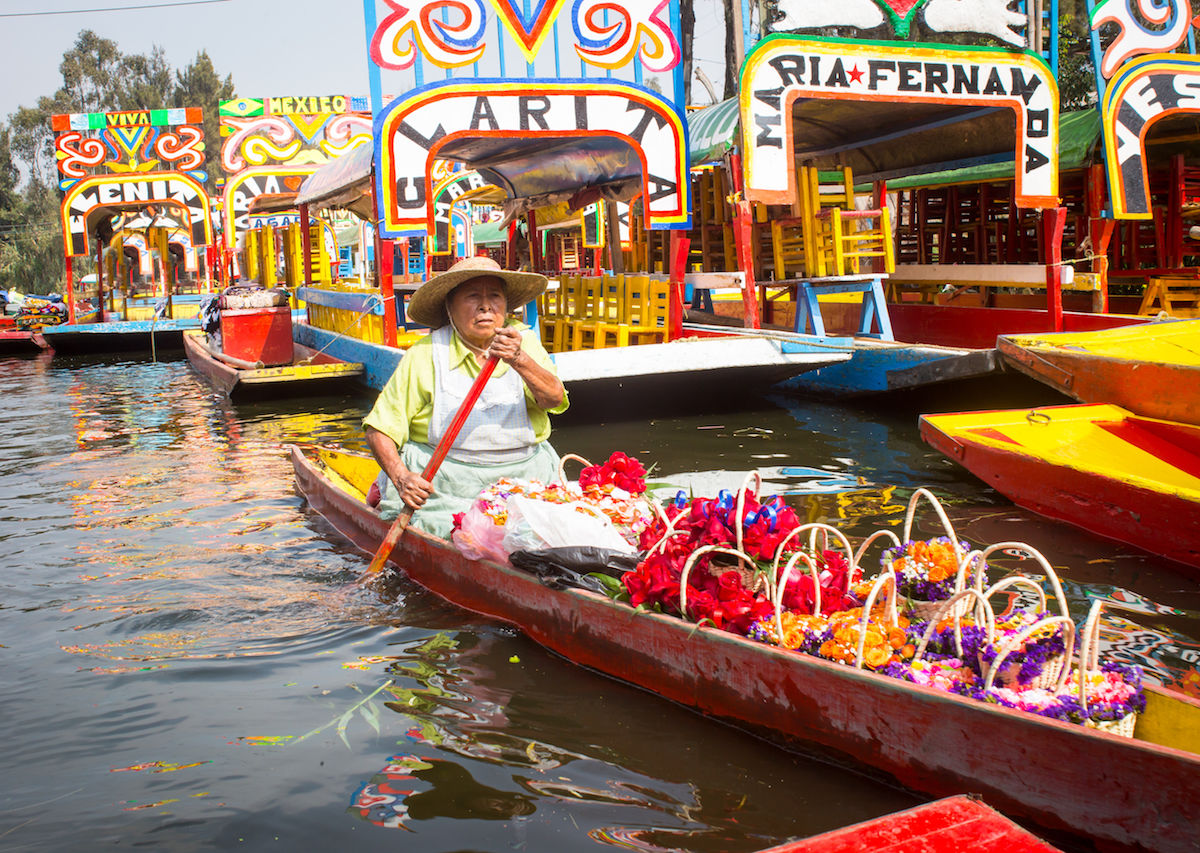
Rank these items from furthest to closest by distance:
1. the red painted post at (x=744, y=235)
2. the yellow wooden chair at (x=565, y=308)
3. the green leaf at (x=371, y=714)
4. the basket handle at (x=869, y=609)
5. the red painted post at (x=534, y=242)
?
the red painted post at (x=534, y=242) < the yellow wooden chair at (x=565, y=308) < the red painted post at (x=744, y=235) < the green leaf at (x=371, y=714) < the basket handle at (x=869, y=609)

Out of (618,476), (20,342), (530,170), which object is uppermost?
(530,170)

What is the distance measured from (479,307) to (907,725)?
2.72 meters

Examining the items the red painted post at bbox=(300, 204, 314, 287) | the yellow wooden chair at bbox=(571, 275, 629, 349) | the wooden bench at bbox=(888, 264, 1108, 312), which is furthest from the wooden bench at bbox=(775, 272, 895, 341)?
the red painted post at bbox=(300, 204, 314, 287)

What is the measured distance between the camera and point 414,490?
463 cm

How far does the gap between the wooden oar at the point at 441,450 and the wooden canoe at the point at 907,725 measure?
59cm

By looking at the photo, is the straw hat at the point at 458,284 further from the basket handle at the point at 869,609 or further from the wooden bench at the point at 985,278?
the wooden bench at the point at 985,278

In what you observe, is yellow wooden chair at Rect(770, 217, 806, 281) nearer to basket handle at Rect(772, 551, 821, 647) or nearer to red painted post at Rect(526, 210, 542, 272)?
red painted post at Rect(526, 210, 542, 272)

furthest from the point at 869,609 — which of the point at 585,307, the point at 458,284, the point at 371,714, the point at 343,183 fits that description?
the point at 343,183

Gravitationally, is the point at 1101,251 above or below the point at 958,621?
above

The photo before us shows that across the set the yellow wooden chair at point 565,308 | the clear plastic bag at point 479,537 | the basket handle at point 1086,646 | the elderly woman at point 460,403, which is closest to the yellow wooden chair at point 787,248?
the yellow wooden chair at point 565,308

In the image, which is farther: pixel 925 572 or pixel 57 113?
pixel 57 113

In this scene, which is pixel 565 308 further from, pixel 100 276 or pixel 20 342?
pixel 20 342

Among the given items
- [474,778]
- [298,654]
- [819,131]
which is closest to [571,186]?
[819,131]

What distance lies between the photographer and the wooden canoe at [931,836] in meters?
2.08
